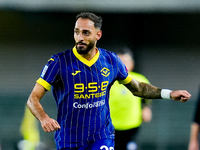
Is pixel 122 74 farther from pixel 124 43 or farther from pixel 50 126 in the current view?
pixel 124 43

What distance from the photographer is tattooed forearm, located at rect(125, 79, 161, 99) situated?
4.46 meters

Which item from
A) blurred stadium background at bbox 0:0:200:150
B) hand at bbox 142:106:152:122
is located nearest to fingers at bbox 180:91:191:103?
hand at bbox 142:106:152:122

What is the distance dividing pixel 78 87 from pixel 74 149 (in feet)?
2.10

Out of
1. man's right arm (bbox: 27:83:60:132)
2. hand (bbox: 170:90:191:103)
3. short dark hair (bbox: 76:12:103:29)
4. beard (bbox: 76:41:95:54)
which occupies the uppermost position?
short dark hair (bbox: 76:12:103:29)

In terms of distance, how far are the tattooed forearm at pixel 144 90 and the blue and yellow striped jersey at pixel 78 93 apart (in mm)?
381

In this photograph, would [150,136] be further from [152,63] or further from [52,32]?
[52,32]

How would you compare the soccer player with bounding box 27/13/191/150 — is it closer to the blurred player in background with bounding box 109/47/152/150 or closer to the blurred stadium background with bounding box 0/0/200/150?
the blurred player in background with bounding box 109/47/152/150

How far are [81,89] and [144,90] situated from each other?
832 millimetres

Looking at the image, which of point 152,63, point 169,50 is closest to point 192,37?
point 169,50

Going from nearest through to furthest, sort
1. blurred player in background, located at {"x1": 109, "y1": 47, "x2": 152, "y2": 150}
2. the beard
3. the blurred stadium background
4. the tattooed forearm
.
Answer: the beard → the tattooed forearm → blurred player in background, located at {"x1": 109, "y1": 47, "x2": 152, "y2": 150} → the blurred stadium background

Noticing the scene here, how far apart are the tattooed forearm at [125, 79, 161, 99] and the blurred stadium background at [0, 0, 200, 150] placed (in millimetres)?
6319

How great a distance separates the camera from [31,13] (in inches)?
499

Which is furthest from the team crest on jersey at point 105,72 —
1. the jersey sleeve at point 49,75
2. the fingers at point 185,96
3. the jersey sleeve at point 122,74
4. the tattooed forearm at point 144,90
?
the fingers at point 185,96

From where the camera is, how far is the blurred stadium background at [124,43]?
Result: 10.9 m
